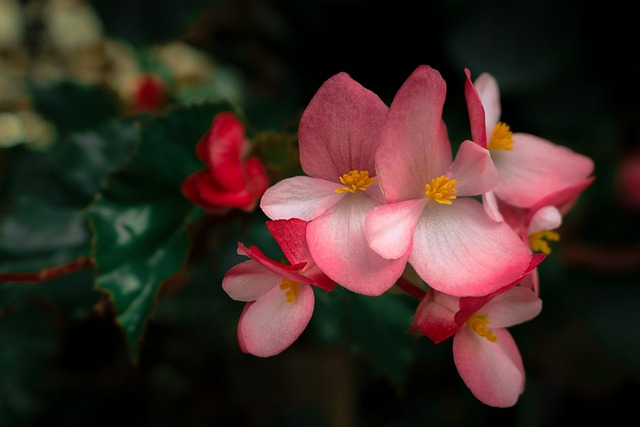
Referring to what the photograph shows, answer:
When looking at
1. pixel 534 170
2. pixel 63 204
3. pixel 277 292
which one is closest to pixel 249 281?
pixel 277 292

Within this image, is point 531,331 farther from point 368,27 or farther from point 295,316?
point 295,316

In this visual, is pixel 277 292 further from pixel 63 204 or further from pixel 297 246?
pixel 63 204

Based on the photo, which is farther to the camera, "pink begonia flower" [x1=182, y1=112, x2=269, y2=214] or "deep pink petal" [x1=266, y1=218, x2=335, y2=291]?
"pink begonia flower" [x1=182, y1=112, x2=269, y2=214]

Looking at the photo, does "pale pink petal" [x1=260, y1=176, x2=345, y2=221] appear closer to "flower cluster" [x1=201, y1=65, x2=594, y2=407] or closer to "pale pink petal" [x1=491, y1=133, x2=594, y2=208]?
"flower cluster" [x1=201, y1=65, x2=594, y2=407]

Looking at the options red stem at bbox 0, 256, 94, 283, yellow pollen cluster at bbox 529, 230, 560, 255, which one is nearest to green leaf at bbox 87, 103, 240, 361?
red stem at bbox 0, 256, 94, 283

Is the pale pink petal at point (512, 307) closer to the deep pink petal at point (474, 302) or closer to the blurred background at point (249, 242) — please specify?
the deep pink petal at point (474, 302)

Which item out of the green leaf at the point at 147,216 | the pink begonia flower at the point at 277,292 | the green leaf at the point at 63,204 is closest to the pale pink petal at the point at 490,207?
the pink begonia flower at the point at 277,292
